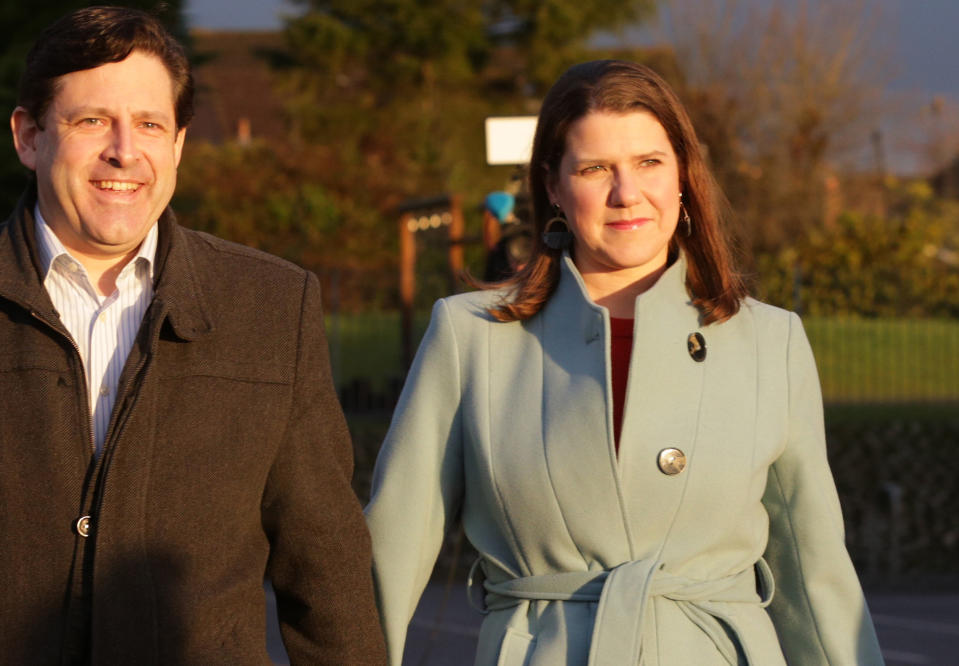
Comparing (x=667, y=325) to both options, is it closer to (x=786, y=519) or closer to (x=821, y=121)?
(x=786, y=519)

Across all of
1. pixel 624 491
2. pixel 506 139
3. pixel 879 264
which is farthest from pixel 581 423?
pixel 879 264

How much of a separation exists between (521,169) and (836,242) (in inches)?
710

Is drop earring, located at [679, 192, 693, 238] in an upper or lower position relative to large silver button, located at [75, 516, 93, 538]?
upper

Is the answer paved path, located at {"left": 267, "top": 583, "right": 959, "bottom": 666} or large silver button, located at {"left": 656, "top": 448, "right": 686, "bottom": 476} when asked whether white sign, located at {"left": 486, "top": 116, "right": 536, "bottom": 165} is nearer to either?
paved path, located at {"left": 267, "top": 583, "right": 959, "bottom": 666}

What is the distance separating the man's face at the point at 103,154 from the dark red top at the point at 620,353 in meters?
1.08

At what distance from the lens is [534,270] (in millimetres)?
3590

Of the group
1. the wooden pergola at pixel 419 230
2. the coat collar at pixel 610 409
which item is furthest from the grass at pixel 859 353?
the coat collar at pixel 610 409

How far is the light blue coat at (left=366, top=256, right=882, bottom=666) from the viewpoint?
3.27 metres

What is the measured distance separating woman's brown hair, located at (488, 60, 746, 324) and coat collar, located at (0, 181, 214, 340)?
2.42 ft

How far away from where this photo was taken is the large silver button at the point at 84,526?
2.82 meters

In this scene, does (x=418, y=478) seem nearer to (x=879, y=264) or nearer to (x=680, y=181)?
(x=680, y=181)

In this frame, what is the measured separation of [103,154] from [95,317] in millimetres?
308

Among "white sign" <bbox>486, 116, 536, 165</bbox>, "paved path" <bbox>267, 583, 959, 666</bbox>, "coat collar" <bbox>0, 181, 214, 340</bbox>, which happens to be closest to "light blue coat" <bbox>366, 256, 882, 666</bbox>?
"coat collar" <bbox>0, 181, 214, 340</bbox>

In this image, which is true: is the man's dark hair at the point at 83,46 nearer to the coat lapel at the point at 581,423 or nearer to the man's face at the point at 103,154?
the man's face at the point at 103,154
